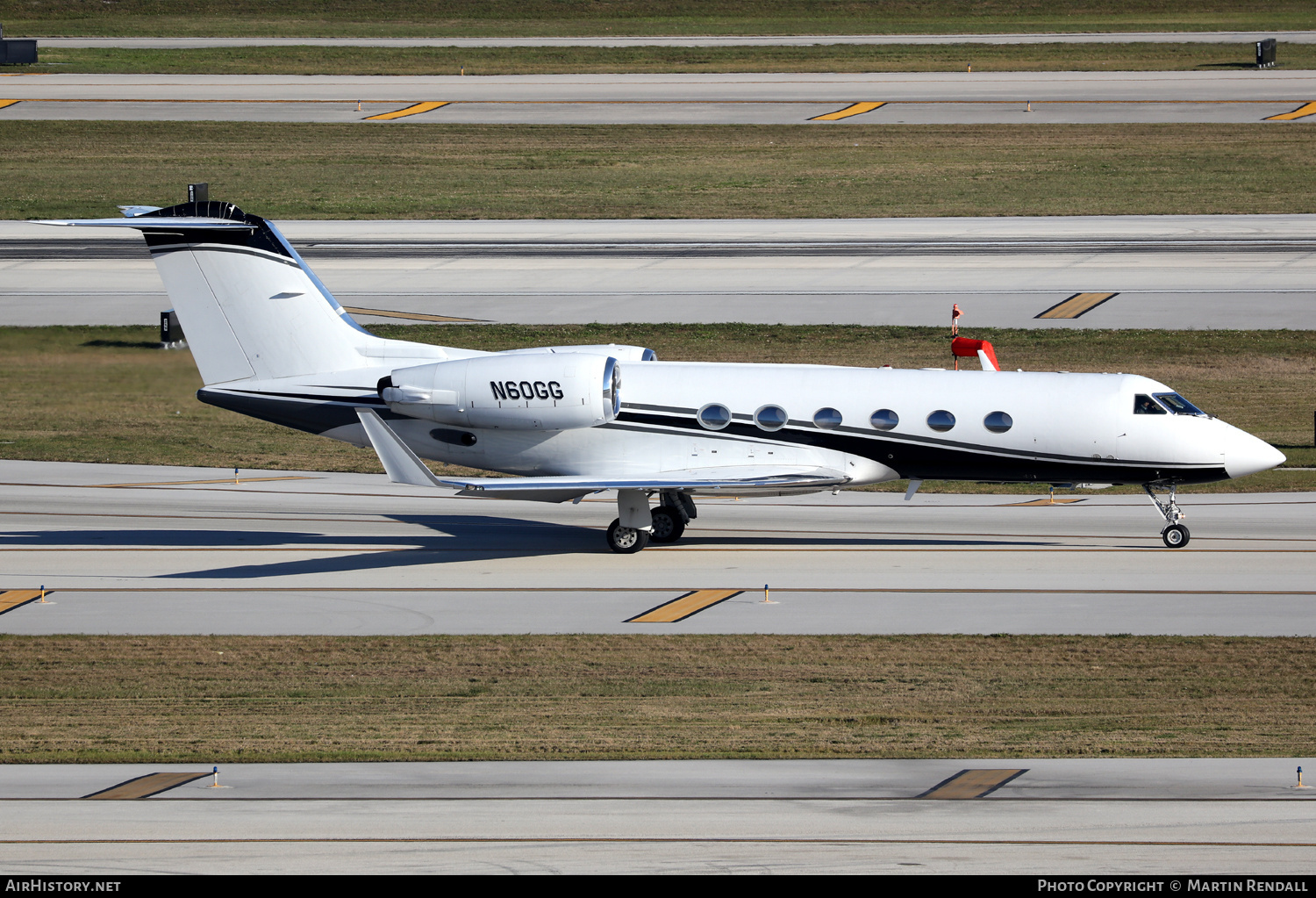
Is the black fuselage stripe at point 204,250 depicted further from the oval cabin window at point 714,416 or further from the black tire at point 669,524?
the black tire at point 669,524

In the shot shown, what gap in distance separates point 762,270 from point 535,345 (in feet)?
37.5

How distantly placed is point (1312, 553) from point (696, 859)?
16555 mm

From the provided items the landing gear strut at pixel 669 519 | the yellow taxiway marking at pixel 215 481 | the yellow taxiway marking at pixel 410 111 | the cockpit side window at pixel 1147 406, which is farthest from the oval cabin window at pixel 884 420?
the yellow taxiway marking at pixel 410 111

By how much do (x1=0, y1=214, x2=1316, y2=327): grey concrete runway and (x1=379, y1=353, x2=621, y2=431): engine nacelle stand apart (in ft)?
60.3

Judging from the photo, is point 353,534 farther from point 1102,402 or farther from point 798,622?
point 1102,402

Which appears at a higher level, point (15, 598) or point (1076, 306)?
point (1076, 306)

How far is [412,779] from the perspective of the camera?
16.2 m

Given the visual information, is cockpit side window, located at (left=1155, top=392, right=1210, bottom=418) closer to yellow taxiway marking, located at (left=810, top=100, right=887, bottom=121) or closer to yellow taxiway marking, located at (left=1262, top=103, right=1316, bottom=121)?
yellow taxiway marking, located at (left=810, top=100, right=887, bottom=121)

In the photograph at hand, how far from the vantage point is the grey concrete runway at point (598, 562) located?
75.8ft

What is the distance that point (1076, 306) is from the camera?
149 ft

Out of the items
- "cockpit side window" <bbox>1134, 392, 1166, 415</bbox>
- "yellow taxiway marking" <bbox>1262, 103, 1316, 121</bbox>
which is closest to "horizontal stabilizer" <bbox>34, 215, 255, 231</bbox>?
"cockpit side window" <bbox>1134, 392, 1166, 415</bbox>

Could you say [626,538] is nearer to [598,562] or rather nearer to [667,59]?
[598,562]

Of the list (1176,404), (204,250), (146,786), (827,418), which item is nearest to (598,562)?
(827,418)

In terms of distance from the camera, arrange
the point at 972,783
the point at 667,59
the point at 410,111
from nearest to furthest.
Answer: the point at 972,783, the point at 410,111, the point at 667,59
